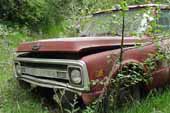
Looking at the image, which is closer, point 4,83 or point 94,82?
point 94,82

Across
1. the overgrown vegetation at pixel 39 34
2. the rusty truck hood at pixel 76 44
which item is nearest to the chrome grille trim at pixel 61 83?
the rusty truck hood at pixel 76 44

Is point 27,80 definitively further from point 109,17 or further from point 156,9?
point 156,9

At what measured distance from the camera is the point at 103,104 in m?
4.96

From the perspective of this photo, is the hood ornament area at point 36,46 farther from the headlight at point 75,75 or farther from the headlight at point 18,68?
the headlight at point 75,75

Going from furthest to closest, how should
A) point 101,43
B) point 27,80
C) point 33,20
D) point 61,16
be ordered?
point 61,16 < point 33,20 < point 27,80 < point 101,43

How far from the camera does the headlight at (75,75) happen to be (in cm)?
479

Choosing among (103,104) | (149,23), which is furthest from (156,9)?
(103,104)

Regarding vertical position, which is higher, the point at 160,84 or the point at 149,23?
the point at 149,23

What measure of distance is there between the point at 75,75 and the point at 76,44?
377 mm

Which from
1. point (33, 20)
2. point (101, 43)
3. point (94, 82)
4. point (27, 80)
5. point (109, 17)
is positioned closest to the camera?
point (94, 82)

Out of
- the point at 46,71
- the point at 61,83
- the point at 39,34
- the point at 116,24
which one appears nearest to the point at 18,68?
the point at 46,71

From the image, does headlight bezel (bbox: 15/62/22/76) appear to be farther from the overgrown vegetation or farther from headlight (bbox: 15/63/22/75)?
the overgrown vegetation

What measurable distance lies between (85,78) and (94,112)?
1.53 feet

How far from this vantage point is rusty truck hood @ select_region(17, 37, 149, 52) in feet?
16.0
